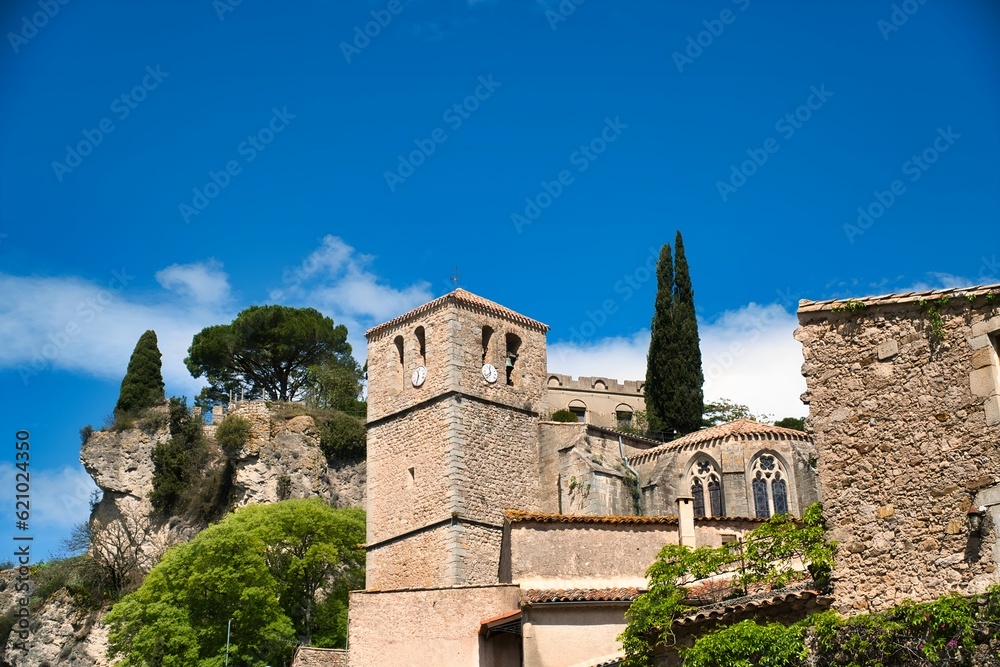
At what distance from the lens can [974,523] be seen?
1352cm

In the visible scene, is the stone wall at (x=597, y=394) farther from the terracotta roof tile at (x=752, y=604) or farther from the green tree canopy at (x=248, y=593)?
the terracotta roof tile at (x=752, y=604)

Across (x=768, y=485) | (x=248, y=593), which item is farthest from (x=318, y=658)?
(x=768, y=485)

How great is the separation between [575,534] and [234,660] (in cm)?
1737

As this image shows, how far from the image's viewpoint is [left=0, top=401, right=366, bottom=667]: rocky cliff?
1962 inches

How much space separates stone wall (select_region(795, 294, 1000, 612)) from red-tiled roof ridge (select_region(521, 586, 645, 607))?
8.09 m

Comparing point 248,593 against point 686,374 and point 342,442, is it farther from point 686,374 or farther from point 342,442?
point 686,374

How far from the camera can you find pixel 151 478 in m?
55.5

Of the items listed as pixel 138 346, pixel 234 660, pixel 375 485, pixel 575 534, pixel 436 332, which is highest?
pixel 138 346

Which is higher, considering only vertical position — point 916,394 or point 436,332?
point 436,332

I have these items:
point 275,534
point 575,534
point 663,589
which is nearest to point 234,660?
point 275,534

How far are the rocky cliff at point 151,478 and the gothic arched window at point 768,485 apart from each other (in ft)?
69.3

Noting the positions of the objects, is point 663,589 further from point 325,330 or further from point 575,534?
point 325,330

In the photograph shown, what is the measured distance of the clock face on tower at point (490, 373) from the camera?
1507 inches

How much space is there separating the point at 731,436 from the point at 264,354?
113ft
